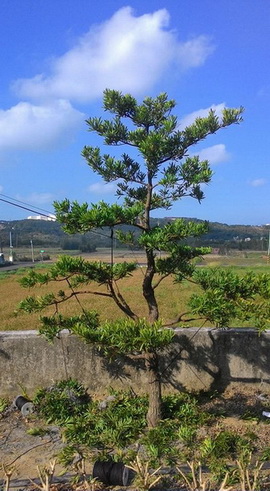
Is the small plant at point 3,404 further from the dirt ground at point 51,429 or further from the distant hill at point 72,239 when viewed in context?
the distant hill at point 72,239

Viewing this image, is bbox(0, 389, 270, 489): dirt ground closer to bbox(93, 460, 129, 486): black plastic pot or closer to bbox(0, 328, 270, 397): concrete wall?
bbox(0, 328, 270, 397): concrete wall

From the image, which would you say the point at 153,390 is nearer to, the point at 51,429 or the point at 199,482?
the point at 51,429

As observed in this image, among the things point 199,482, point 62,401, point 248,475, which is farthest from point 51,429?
point 248,475

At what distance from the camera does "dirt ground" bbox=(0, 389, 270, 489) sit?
367 cm

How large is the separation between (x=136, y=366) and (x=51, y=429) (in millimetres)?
1182

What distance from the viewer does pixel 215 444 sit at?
374 centimetres

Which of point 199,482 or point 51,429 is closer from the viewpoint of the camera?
point 199,482

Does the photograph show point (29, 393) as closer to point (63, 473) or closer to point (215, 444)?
point (63, 473)

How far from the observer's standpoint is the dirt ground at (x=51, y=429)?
367 centimetres

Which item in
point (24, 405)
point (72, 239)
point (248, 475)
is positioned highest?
point (72, 239)

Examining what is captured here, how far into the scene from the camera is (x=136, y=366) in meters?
5.06

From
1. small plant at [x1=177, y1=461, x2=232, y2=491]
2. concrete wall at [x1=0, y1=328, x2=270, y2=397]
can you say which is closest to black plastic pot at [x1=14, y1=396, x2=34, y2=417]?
concrete wall at [x1=0, y1=328, x2=270, y2=397]

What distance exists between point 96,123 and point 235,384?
3211 mm

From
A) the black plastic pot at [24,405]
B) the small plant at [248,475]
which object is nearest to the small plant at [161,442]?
the small plant at [248,475]
